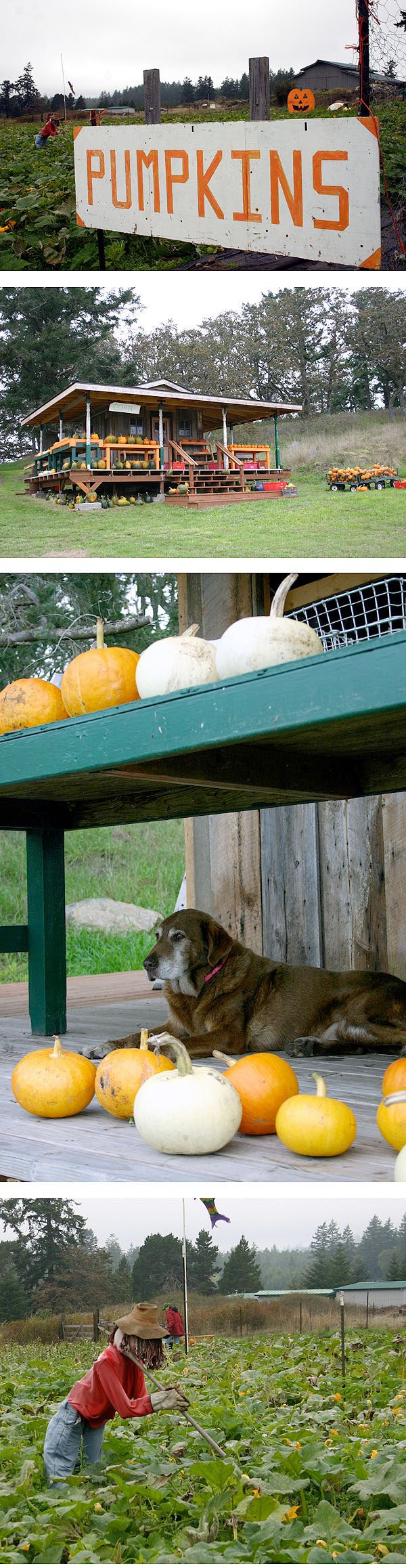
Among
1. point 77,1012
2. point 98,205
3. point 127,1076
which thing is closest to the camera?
point 127,1076

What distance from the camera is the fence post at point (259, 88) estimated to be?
4.59 metres

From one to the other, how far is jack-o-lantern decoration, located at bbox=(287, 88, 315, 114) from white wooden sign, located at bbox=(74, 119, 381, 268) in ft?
0.60

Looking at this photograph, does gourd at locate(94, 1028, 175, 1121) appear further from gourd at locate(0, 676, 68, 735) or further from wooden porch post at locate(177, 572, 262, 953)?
wooden porch post at locate(177, 572, 262, 953)

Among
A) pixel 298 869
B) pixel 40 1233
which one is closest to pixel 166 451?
pixel 298 869

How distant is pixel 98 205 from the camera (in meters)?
4.86

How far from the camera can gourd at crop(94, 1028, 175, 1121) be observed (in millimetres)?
2270

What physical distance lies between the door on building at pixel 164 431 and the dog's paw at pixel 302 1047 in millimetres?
2731

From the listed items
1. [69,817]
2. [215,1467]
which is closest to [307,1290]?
[215,1467]

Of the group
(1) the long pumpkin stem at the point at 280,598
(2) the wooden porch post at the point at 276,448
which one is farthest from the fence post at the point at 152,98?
(1) the long pumpkin stem at the point at 280,598

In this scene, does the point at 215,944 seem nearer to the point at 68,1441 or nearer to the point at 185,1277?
the point at 68,1441

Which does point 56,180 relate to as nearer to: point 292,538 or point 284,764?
point 292,538

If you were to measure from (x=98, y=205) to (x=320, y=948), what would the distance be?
3.54m

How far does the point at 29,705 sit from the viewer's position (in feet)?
8.94

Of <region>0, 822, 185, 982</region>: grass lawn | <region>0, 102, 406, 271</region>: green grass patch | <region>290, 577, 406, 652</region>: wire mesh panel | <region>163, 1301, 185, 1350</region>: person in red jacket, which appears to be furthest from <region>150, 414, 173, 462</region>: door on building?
<region>0, 822, 185, 982</region>: grass lawn
